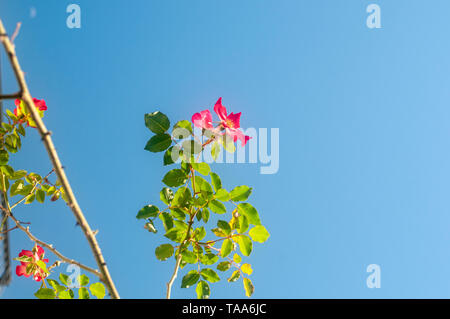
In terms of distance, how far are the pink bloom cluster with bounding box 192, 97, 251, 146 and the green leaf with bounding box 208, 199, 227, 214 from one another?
0.74 ft

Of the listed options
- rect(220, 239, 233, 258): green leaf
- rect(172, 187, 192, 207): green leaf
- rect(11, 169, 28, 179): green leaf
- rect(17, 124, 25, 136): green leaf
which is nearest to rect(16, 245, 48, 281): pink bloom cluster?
rect(11, 169, 28, 179): green leaf

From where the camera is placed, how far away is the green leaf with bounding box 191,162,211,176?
998mm

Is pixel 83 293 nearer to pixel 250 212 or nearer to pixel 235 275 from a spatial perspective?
pixel 235 275

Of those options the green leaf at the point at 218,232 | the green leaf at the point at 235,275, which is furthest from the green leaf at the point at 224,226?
the green leaf at the point at 235,275

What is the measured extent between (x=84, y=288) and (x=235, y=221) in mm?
576

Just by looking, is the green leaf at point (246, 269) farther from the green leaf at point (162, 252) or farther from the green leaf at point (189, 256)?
the green leaf at point (162, 252)

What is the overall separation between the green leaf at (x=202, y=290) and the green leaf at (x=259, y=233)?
0.24 m

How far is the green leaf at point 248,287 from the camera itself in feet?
3.79

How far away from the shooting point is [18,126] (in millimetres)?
1258

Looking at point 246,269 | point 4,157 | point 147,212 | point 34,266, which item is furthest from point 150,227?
point 4,157
